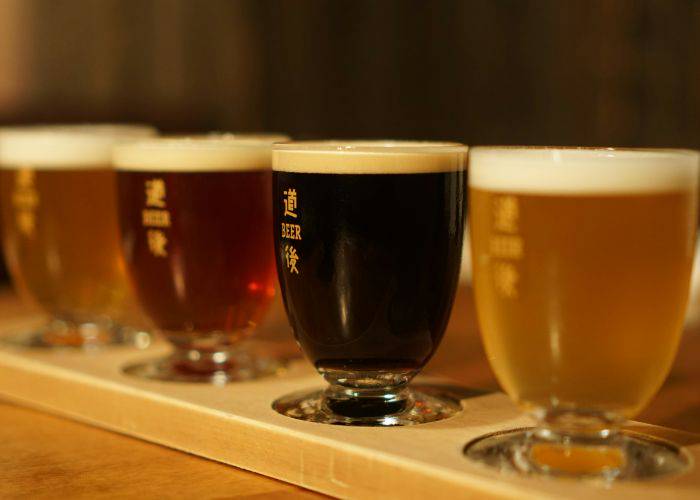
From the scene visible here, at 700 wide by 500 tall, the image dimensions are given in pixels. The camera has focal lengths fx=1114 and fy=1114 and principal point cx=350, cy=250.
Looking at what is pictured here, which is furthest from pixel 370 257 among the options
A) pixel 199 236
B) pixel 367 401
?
pixel 199 236

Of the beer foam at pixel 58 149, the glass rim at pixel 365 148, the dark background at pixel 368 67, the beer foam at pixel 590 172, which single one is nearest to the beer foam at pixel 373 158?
the glass rim at pixel 365 148

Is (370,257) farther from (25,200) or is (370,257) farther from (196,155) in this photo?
(25,200)

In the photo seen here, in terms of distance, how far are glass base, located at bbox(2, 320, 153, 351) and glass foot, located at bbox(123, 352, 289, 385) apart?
11 centimetres

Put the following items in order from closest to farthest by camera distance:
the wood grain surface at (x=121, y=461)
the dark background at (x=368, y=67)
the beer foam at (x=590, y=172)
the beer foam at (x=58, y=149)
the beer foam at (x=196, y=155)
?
the beer foam at (x=590, y=172) < the wood grain surface at (x=121, y=461) < the beer foam at (x=196, y=155) < the beer foam at (x=58, y=149) < the dark background at (x=368, y=67)

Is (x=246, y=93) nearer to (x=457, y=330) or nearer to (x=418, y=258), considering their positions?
(x=457, y=330)

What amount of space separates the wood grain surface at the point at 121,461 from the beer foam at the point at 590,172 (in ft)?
0.80

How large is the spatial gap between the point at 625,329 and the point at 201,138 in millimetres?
560

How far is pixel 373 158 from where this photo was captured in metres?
0.90

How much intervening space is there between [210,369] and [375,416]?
0.28 metres

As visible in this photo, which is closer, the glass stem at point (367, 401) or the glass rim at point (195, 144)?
the glass stem at point (367, 401)

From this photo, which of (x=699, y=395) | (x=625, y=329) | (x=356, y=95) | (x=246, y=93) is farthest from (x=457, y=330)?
(x=246, y=93)

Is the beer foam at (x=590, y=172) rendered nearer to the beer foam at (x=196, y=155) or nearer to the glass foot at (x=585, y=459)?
the glass foot at (x=585, y=459)

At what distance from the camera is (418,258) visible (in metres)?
0.92

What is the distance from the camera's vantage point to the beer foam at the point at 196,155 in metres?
Result: 1.09
